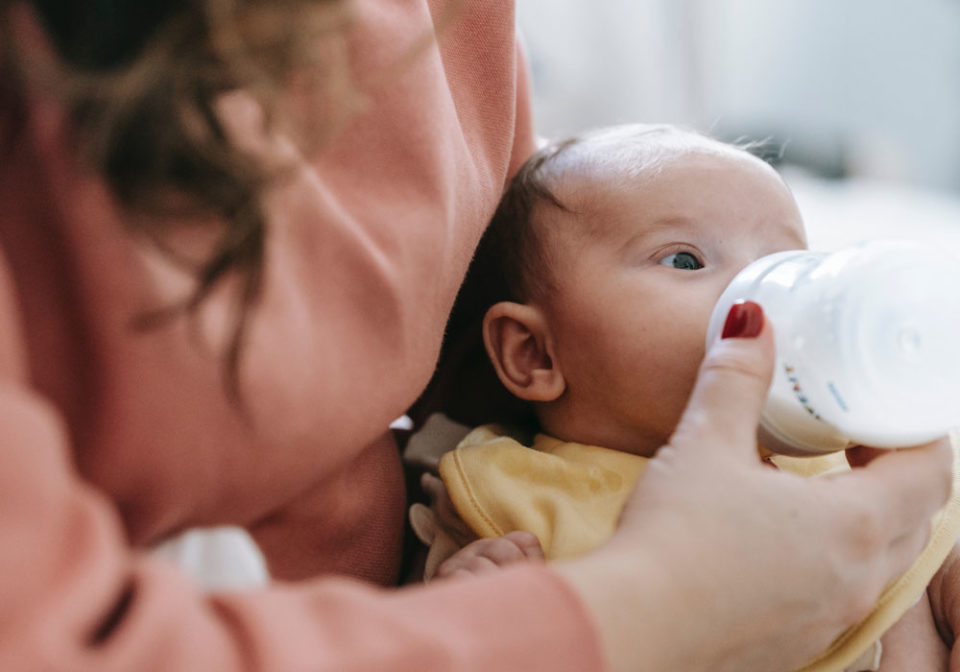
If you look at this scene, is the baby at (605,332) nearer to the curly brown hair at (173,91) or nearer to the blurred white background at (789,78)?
the curly brown hair at (173,91)

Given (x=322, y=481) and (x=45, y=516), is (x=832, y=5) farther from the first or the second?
(x=45, y=516)

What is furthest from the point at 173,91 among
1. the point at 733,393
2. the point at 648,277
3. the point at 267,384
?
the point at 648,277

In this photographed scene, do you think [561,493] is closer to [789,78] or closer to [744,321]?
[744,321]

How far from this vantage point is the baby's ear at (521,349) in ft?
3.11

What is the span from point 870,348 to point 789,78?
250 centimetres

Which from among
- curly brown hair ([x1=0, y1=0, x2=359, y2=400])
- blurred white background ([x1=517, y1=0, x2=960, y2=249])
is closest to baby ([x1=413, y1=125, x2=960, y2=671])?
curly brown hair ([x1=0, y1=0, x2=359, y2=400])

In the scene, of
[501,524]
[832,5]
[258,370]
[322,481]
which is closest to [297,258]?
[258,370]

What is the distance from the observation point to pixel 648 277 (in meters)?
0.88

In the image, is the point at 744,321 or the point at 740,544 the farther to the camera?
the point at 744,321

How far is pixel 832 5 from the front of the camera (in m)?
2.85

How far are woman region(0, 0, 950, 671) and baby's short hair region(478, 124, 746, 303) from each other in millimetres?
253

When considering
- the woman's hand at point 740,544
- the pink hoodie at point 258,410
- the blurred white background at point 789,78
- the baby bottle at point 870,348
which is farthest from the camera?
the blurred white background at point 789,78

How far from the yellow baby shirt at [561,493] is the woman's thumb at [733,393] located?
0.57ft

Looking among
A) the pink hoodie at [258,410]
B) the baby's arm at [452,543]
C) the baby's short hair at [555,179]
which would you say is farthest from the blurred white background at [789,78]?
the pink hoodie at [258,410]
